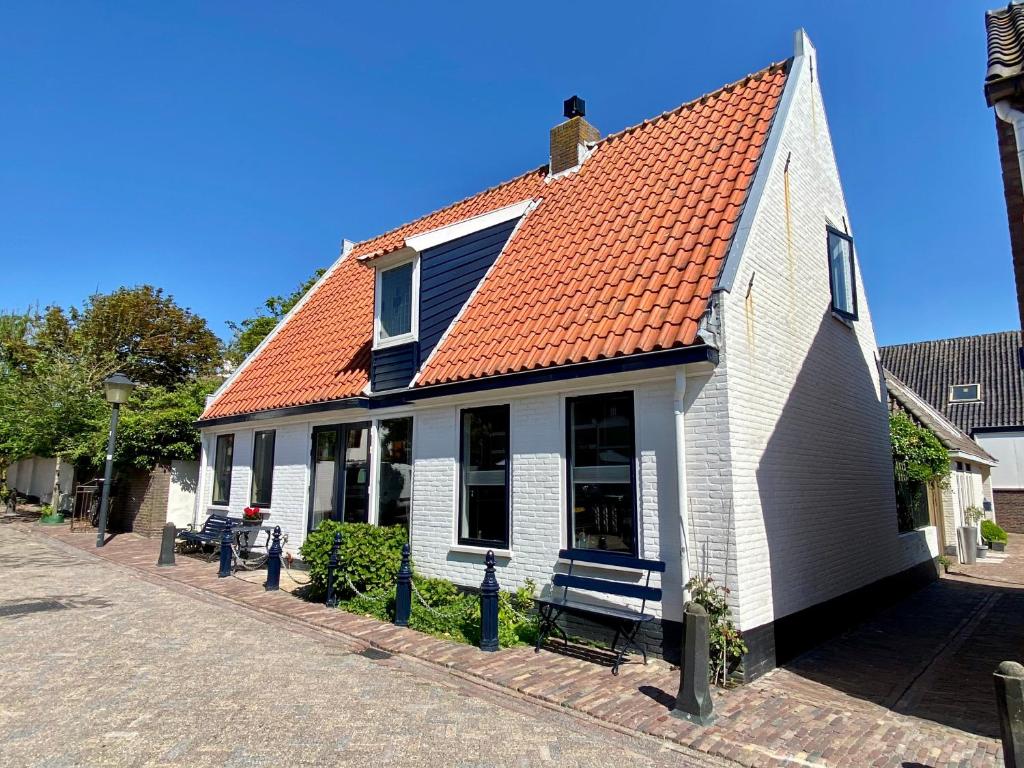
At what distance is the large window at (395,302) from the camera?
35.3 feet

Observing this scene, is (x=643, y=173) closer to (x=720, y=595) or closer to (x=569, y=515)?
(x=569, y=515)

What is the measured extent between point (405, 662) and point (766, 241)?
659 cm

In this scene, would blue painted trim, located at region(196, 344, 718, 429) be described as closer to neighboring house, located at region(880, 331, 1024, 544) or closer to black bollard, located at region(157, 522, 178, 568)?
black bollard, located at region(157, 522, 178, 568)

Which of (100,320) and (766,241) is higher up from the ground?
(100,320)

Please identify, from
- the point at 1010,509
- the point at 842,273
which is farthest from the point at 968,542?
the point at 1010,509

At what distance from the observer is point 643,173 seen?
9.86 meters

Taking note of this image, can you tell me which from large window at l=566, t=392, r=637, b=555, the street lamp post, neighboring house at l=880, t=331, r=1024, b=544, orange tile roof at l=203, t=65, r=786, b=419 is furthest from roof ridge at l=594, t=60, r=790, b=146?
neighboring house at l=880, t=331, r=1024, b=544

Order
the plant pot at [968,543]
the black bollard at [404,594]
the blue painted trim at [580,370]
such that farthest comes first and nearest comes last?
the plant pot at [968,543], the black bollard at [404,594], the blue painted trim at [580,370]

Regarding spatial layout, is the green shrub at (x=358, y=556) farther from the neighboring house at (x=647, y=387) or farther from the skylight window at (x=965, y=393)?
the skylight window at (x=965, y=393)

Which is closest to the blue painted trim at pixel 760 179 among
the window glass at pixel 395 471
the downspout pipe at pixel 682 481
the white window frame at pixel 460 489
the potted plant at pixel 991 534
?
the downspout pipe at pixel 682 481

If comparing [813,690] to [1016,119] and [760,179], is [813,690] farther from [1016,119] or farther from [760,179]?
[760,179]

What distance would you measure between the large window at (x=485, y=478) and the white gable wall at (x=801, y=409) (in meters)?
3.19

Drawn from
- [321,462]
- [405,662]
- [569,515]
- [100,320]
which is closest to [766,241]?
[569,515]

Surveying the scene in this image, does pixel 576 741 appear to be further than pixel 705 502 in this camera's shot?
No
